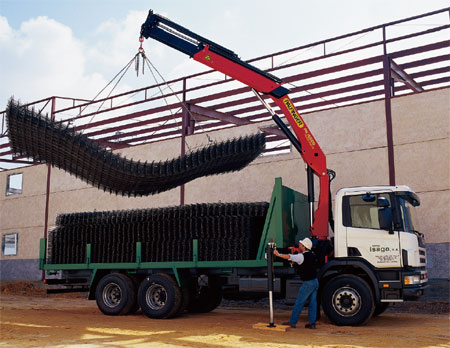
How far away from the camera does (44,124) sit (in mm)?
12703

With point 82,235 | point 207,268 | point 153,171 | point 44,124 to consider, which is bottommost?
point 207,268

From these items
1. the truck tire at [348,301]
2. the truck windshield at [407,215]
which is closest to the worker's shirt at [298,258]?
the truck tire at [348,301]

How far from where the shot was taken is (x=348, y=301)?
11.1 metres

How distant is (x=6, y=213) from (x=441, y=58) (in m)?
22.9

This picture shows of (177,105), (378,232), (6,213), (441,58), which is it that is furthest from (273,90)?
(6,213)

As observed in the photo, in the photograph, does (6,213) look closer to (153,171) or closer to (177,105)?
(177,105)

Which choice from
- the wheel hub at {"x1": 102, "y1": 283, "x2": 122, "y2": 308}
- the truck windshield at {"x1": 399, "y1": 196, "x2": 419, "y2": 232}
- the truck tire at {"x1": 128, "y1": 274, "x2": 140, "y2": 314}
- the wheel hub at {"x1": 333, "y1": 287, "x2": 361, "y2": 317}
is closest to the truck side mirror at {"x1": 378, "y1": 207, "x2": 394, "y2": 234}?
the truck windshield at {"x1": 399, "y1": 196, "x2": 419, "y2": 232}

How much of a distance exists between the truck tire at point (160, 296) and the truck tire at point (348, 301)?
362 cm

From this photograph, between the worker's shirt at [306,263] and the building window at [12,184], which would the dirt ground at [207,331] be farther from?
the building window at [12,184]

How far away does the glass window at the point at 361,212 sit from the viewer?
1133 centimetres

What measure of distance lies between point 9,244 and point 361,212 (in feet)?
72.9

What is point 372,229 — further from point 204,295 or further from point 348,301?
point 204,295

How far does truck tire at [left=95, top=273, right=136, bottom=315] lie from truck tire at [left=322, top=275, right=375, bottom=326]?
196 inches

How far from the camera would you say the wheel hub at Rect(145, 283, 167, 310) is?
42.5 ft
